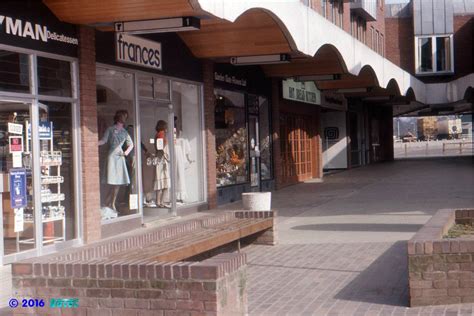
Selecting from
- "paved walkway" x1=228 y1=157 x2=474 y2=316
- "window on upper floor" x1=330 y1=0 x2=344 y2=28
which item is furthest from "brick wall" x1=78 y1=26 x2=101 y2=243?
"window on upper floor" x1=330 y1=0 x2=344 y2=28

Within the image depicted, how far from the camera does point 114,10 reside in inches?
418

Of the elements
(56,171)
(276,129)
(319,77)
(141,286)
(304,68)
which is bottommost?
(141,286)

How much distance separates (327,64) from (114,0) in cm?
973

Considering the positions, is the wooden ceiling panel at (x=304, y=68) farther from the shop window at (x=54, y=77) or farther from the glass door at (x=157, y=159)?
the shop window at (x=54, y=77)

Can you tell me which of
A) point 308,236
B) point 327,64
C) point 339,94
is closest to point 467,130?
point 339,94

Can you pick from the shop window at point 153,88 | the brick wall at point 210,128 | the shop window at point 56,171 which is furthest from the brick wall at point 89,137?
the brick wall at point 210,128

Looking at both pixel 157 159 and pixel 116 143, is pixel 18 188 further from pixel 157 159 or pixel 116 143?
pixel 157 159

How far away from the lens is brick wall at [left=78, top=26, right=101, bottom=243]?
11.2 metres

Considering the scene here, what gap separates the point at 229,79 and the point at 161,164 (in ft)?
13.1

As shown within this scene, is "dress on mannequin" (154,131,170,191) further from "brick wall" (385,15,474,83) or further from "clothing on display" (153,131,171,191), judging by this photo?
"brick wall" (385,15,474,83)

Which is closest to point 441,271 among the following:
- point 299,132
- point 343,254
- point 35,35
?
point 343,254

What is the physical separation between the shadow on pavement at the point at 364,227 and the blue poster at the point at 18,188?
508 centimetres

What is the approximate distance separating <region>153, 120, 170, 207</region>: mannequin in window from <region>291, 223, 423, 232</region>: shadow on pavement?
2.93 meters

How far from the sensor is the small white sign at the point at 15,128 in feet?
31.9
